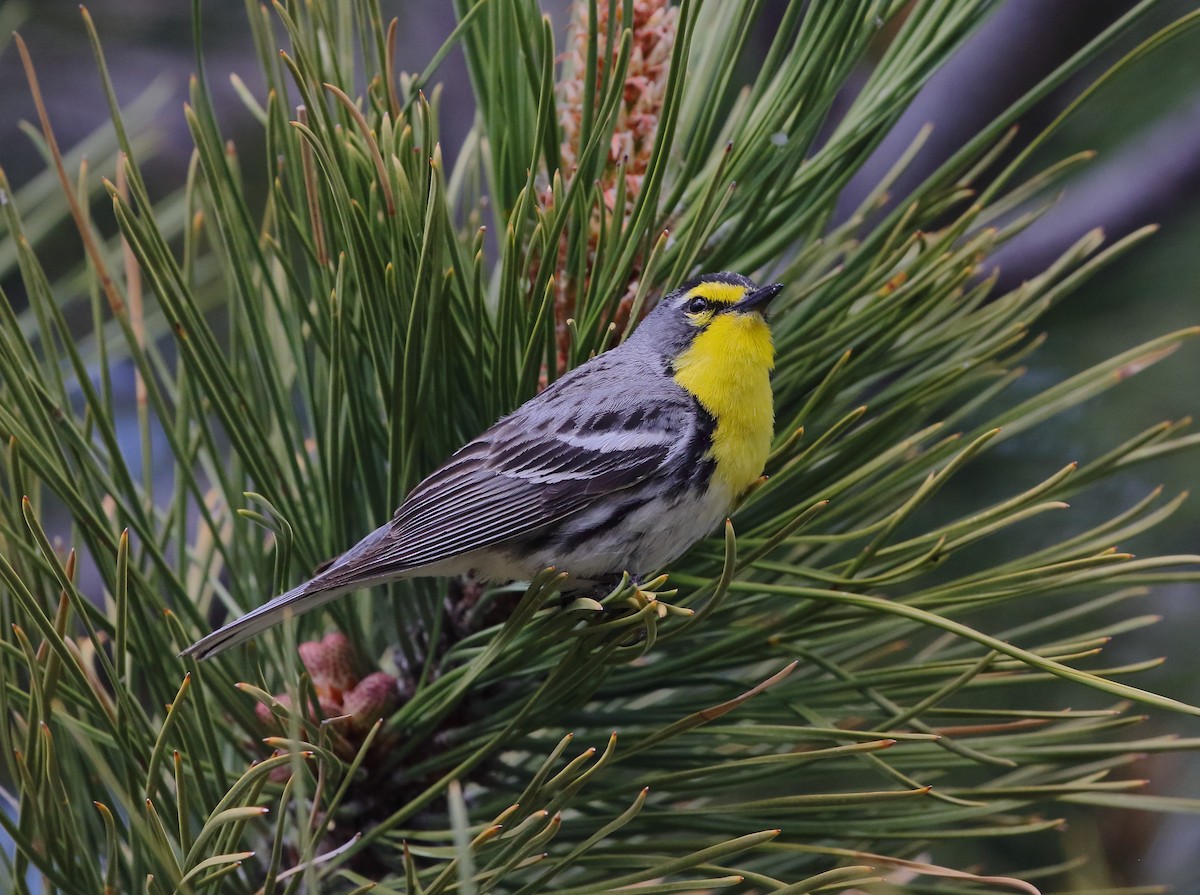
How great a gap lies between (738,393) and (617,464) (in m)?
0.18

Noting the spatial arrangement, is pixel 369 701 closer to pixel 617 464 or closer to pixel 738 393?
pixel 617 464

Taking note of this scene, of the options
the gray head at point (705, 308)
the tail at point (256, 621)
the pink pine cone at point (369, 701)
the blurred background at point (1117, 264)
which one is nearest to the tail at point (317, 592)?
the tail at point (256, 621)

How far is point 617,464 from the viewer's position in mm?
1507

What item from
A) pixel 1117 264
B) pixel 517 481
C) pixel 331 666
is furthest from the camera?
pixel 1117 264

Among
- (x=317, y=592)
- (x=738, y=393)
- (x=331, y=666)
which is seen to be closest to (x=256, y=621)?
(x=317, y=592)

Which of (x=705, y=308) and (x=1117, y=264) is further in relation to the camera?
(x=1117, y=264)

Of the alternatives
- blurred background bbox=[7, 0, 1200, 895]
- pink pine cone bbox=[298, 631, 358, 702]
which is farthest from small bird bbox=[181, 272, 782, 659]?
blurred background bbox=[7, 0, 1200, 895]

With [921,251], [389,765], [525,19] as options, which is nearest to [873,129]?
[921,251]

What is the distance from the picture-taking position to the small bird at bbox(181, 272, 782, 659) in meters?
1.30

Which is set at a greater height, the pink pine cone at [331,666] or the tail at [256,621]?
the tail at [256,621]

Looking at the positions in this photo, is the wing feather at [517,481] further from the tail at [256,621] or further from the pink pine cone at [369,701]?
the pink pine cone at [369,701]

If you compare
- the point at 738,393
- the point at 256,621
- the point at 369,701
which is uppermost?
the point at 738,393

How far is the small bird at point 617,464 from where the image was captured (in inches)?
51.4

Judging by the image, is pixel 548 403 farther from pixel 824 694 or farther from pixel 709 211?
pixel 824 694
